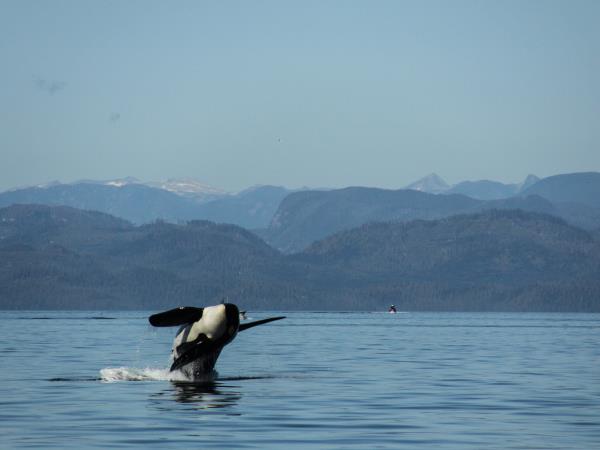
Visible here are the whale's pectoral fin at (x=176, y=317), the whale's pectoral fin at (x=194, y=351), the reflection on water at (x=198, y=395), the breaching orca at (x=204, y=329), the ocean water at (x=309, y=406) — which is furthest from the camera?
the whale's pectoral fin at (x=194, y=351)

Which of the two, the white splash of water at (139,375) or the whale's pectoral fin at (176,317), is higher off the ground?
the whale's pectoral fin at (176,317)

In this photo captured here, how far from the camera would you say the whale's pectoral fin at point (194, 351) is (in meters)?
51.8

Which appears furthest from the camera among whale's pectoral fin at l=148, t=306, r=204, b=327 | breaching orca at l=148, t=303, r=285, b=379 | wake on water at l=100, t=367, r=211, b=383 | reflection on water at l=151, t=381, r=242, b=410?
wake on water at l=100, t=367, r=211, b=383

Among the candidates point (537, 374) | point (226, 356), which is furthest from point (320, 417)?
point (226, 356)

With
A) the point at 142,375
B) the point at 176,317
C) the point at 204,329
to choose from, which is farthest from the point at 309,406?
the point at 142,375

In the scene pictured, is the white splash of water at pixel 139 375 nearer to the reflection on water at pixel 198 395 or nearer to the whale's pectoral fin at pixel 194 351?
the reflection on water at pixel 198 395

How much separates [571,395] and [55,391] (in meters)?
21.2

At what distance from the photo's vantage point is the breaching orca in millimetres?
49344

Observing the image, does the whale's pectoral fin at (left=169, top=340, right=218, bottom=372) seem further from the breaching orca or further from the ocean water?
the ocean water

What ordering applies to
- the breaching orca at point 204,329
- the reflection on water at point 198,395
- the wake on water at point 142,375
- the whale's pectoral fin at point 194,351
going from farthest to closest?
the wake on water at point 142,375 → the whale's pectoral fin at point 194,351 → the breaching orca at point 204,329 → the reflection on water at point 198,395

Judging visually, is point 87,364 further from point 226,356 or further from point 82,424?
point 82,424

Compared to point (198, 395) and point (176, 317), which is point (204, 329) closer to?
point (198, 395)

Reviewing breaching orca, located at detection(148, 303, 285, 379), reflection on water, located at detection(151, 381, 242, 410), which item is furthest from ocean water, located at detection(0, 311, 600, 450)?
breaching orca, located at detection(148, 303, 285, 379)

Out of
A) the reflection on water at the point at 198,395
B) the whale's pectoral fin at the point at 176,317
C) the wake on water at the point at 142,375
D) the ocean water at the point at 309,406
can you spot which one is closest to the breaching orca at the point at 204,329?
the whale's pectoral fin at the point at 176,317
